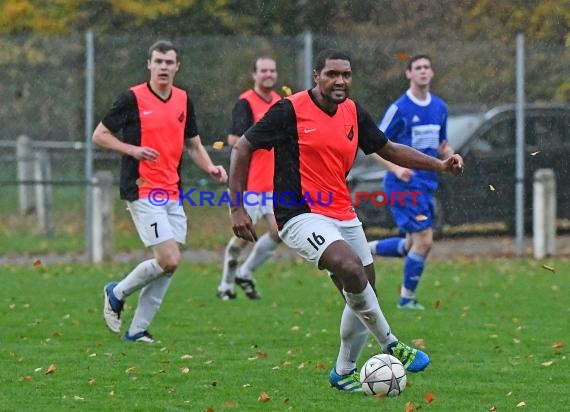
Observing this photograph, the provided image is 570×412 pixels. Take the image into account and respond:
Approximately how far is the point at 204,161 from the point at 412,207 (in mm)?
2309

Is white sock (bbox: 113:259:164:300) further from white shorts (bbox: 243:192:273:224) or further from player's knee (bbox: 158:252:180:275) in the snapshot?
white shorts (bbox: 243:192:273:224)

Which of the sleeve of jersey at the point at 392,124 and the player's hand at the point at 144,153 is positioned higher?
the sleeve of jersey at the point at 392,124

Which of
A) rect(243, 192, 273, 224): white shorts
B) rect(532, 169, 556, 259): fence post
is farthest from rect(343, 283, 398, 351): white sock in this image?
rect(532, 169, 556, 259): fence post

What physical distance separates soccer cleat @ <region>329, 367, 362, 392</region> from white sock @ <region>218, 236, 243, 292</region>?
5050 mm

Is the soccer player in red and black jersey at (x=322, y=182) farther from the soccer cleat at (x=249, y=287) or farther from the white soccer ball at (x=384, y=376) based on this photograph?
→ the soccer cleat at (x=249, y=287)

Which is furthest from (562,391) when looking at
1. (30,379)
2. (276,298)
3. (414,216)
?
(276,298)

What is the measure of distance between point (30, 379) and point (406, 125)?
489cm

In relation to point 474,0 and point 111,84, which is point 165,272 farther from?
point 474,0

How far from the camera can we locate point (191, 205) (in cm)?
1758

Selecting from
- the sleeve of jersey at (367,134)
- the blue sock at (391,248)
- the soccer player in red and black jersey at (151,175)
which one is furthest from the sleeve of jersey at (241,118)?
the sleeve of jersey at (367,134)

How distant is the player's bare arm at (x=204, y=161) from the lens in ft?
33.5

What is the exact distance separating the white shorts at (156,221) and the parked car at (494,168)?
745 cm

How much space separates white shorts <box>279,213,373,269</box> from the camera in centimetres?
761

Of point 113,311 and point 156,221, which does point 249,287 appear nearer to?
point 113,311
